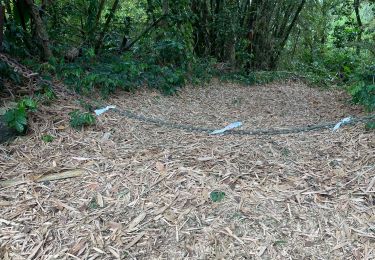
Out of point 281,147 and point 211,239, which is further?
point 281,147

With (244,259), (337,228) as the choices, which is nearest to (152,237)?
(244,259)

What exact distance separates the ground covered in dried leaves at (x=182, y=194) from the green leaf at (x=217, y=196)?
26mm

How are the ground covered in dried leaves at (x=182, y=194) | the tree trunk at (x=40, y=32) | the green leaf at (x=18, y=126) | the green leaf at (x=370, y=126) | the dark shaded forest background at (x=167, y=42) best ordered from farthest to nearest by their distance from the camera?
1. the dark shaded forest background at (x=167, y=42)
2. the tree trunk at (x=40, y=32)
3. the green leaf at (x=370, y=126)
4. the green leaf at (x=18, y=126)
5. the ground covered in dried leaves at (x=182, y=194)

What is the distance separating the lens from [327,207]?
1.69 meters

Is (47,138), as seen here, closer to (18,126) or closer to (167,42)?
(18,126)

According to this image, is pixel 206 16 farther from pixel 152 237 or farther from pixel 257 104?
pixel 152 237

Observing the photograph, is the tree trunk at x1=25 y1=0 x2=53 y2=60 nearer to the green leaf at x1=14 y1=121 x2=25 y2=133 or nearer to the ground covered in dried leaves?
the ground covered in dried leaves

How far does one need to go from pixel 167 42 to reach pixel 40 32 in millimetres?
1691

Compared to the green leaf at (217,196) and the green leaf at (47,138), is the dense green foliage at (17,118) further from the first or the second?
the green leaf at (217,196)

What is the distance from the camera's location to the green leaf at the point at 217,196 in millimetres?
1742

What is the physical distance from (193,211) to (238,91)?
332 centimetres

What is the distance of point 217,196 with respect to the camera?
1.76 meters

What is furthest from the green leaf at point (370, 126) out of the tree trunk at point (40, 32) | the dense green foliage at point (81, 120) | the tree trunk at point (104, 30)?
the tree trunk at point (104, 30)

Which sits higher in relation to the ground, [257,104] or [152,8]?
[152,8]
